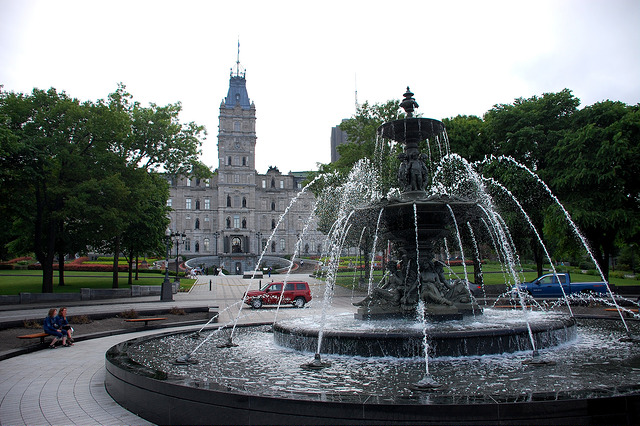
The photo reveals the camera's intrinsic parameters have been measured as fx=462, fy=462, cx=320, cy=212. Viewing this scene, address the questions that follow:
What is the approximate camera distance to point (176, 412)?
222 inches

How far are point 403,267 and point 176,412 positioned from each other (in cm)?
738

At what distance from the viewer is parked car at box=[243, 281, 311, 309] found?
81.5 ft

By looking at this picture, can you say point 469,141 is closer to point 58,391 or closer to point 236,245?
point 58,391

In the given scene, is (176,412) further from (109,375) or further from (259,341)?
(259,341)

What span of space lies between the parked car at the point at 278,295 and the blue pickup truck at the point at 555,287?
1175cm

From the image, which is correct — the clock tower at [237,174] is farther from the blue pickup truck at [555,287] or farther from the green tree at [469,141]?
the blue pickup truck at [555,287]

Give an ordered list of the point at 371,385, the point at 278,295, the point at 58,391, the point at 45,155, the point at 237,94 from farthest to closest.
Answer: the point at 237,94 < the point at 278,295 < the point at 45,155 < the point at 58,391 < the point at 371,385

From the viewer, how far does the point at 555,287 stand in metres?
24.9

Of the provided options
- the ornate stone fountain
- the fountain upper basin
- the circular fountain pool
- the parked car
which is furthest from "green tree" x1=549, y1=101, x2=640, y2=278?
the fountain upper basin

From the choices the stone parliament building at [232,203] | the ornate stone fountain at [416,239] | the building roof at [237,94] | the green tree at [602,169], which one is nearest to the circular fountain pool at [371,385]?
the ornate stone fountain at [416,239]

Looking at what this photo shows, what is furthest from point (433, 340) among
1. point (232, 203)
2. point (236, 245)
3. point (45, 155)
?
point (236, 245)

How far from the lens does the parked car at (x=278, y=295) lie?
2484 centimetres

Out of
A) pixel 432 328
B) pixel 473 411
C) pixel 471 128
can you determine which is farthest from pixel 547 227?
pixel 473 411

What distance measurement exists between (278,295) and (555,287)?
14972 mm
